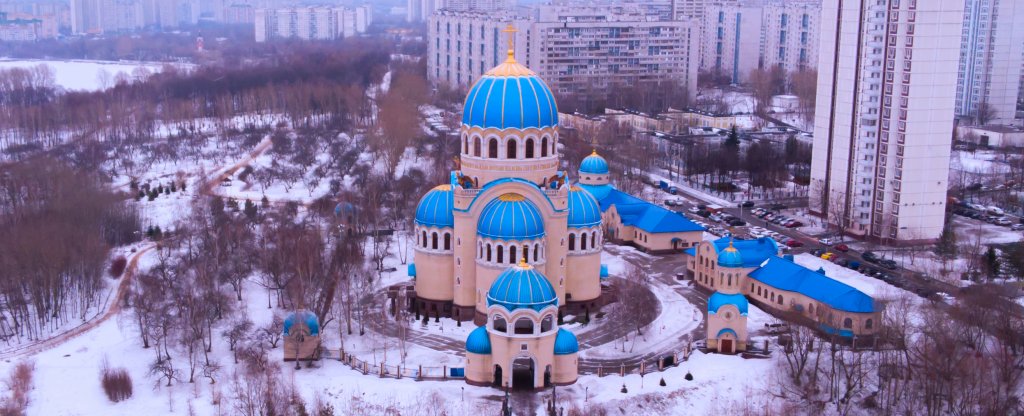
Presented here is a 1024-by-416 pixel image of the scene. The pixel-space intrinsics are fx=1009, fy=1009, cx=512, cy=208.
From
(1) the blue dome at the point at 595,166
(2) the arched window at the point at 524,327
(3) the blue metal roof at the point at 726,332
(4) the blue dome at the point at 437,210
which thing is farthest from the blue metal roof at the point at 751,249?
(2) the arched window at the point at 524,327

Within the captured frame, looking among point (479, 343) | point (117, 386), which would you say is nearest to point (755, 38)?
point (479, 343)

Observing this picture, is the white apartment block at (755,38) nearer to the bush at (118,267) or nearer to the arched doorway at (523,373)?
the bush at (118,267)

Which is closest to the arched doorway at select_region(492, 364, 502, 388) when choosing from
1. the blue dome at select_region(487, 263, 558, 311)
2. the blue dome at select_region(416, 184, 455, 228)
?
the blue dome at select_region(487, 263, 558, 311)

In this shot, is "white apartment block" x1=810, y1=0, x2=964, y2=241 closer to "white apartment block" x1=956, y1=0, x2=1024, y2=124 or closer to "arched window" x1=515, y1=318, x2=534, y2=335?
"arched window" x1=515, y1=318, x2=534, y2=335

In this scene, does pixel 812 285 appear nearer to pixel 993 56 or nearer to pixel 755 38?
pixel 993 56

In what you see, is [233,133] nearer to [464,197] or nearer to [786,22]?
[464,197]
